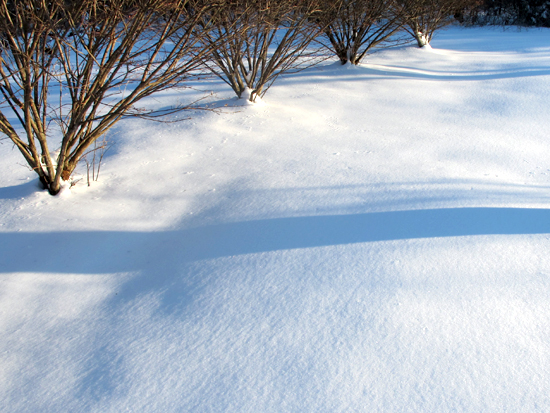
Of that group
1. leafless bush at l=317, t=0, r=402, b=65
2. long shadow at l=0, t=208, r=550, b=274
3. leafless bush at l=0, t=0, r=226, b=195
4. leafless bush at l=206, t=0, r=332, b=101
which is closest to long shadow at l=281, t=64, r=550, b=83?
leafless bush at l=317, t=0, r=402, b=65

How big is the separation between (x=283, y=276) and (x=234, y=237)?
60 cm

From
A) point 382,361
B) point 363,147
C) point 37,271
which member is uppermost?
point 363,147

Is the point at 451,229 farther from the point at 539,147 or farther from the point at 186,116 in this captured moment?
the point at 186,116

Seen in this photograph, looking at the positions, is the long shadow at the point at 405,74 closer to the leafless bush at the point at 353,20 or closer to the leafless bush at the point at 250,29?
the leafless bush at the point at 353,20

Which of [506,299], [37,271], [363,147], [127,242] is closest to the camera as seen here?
[506,299]

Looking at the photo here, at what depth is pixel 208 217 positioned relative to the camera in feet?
10.7

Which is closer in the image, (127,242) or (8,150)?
(127,242)

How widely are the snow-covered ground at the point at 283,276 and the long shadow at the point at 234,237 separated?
0.02 m

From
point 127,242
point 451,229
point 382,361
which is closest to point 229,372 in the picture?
point 382,361

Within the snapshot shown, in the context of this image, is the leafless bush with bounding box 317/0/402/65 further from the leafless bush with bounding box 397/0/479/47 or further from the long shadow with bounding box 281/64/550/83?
the leafless bush with bounding box 397/0/479/47

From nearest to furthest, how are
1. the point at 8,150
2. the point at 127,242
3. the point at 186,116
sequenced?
the point at 127,242 < the point at 8,150 < the point at 186,116

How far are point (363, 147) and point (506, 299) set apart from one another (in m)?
2.64

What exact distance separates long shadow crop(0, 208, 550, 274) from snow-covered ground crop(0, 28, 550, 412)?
0.02 meters

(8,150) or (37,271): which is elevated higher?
(8,150)
